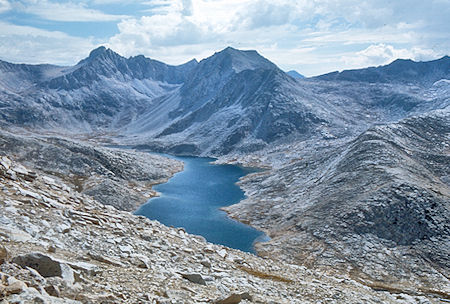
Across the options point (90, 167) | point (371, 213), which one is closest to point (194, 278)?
point (371, 213)

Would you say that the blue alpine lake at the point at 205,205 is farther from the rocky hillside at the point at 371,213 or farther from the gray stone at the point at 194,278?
the gray stone at the point at 194,278

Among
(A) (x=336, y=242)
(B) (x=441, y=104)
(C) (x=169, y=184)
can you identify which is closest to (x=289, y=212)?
(A) (x=336, y=242)

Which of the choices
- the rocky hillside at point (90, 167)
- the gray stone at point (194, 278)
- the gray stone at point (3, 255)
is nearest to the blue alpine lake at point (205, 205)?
the rocky hillside at point (90, 167)

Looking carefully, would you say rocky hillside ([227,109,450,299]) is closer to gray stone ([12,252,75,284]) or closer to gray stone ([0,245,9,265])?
gray stone ([12,252,75,284])

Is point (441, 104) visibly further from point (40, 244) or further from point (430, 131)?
point (40, 244)

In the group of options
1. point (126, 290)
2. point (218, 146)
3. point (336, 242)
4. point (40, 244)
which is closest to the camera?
point (126, 290)

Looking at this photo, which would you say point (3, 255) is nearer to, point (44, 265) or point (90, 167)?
point (44, 265)

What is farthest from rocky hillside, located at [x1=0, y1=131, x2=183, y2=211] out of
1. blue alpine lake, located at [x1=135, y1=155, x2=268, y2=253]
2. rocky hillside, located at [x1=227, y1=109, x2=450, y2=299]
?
rocky hillside, located at [x1=227, y1=109, x2=450, y2=299]
